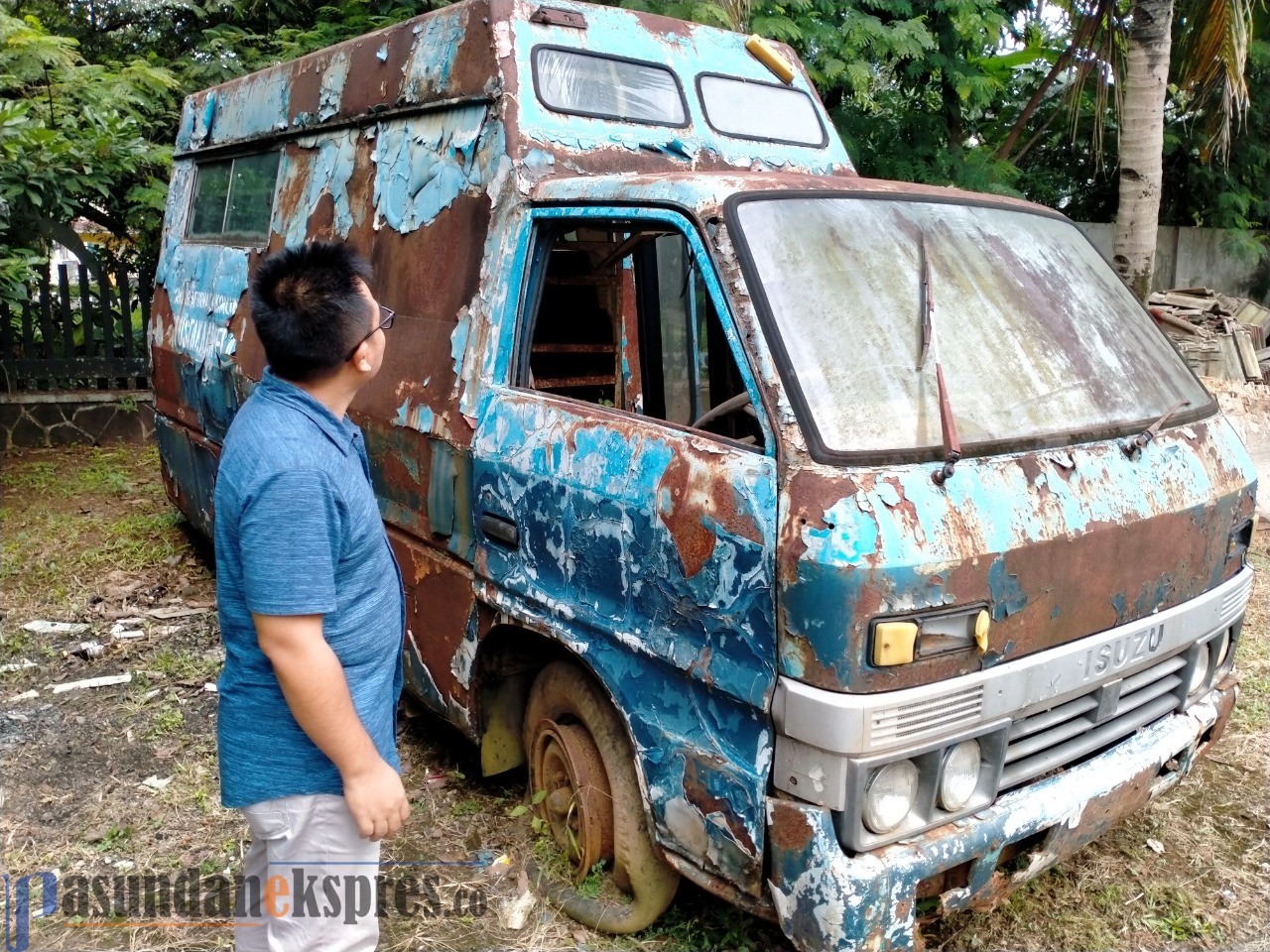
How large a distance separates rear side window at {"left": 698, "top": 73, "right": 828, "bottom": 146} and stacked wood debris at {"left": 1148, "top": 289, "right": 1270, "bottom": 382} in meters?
4.43

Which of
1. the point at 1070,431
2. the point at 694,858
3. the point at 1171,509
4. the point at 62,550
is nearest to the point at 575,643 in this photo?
the point at 694,858

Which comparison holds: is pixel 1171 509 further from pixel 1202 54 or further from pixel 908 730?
pixel 1202 54

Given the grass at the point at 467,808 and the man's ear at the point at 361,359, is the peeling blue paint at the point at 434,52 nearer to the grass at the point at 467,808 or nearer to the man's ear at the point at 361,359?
the man's ear at the point at 361,359

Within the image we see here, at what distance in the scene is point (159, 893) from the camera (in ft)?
10.2

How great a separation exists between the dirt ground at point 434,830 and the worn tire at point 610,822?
65mm

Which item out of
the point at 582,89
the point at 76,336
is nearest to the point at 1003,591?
the point at 582,89

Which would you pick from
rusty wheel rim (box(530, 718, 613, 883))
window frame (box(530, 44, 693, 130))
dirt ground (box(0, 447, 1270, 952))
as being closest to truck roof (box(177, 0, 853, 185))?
window frame (box(530, 44, 693, 130))

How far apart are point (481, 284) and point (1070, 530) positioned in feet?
6.06

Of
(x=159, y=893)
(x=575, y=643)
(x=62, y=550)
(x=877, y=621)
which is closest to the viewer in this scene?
(x=877, y=621)

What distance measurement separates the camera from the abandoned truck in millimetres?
2219

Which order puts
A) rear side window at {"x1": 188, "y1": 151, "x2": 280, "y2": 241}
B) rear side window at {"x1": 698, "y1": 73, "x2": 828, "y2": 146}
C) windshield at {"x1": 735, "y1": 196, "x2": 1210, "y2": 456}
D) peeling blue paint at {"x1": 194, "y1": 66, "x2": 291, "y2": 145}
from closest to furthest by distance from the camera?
windshield at {"x1": 735, "y1": 196, "x2": 1210, "y2": 456} → rear side window at {"x1": 698, "y1": 73, "x2": 828, "y2": 146} → peeling blue paint at {"x1": 194, "y1": 66, "x2": 291, "y2": 145} → rear side window at {"x1": 188, "y1": 151, "x2": 280, "y2": 241}

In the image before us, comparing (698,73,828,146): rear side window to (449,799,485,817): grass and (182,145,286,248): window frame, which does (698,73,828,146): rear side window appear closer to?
(182,145,286,248): window frame

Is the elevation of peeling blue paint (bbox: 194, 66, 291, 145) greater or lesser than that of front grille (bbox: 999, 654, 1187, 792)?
greater

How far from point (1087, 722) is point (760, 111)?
260 cm
